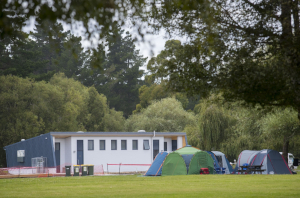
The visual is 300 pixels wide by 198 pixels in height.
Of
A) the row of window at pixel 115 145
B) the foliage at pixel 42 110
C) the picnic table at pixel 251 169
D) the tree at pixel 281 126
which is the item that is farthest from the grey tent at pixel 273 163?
the foliage at pixel 42 110

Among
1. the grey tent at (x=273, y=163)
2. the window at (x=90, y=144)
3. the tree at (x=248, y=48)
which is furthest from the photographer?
the window at (x=90, y=144)

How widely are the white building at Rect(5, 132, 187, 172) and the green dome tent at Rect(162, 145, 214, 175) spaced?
663cm

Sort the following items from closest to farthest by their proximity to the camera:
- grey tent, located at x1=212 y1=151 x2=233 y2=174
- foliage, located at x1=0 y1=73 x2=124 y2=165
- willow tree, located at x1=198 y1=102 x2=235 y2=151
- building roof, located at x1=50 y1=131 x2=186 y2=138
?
grey tent, located at x1=212 y1=151 x2=233 y2=174, building roof, located at x1=50 y1=131 x2=186 y2=138, willow tree, located at x1=198 y1=102 x2=235 y2=151, foliage, located at x1=0 y1=73 x2=124 y2=165

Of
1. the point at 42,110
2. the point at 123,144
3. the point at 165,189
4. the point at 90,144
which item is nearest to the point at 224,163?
the point at 123,144

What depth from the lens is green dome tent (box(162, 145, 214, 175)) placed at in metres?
25.9

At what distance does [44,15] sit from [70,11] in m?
0.48

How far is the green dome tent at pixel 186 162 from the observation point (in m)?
25.9

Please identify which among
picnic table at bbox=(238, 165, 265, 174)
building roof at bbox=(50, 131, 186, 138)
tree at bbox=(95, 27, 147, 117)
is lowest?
picnic table at bbox=(238, 165, 265, 174)

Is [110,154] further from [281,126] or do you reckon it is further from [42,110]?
[42,110]

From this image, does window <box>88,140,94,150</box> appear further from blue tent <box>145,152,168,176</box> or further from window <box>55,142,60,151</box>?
blue tent <box>145,152,168,176</box>

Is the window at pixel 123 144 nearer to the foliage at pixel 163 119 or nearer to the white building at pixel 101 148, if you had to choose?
the white building at pixel 101 148

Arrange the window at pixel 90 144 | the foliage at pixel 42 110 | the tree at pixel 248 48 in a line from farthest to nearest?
the foliage at pixel 42 110 → the window at pixel 90 144 → the tree at pixel 248 48

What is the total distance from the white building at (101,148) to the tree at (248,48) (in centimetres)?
2160

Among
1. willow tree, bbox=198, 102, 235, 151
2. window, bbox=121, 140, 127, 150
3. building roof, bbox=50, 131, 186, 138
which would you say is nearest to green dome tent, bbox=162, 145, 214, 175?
building roof, bbox=50, 131, 186, 138
